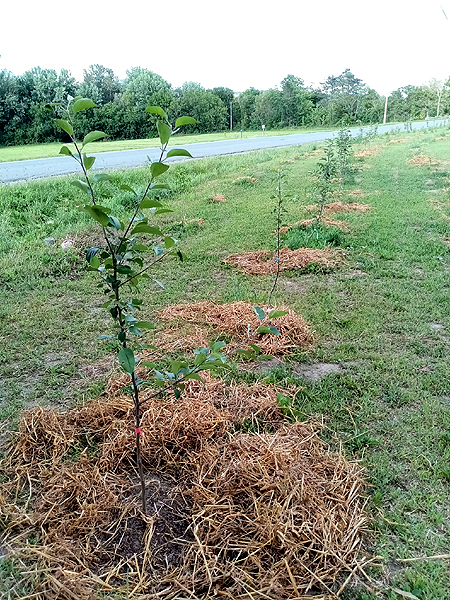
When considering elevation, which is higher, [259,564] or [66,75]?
[66,75]

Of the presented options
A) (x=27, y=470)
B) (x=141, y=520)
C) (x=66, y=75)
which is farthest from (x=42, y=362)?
(x=66, y=75)

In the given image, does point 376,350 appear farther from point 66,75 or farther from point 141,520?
point 66,75

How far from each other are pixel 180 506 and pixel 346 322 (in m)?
2.09

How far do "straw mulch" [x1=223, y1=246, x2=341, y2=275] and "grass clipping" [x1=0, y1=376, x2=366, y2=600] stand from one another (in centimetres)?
247

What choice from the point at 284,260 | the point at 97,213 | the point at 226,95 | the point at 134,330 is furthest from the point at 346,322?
the point at 226,95

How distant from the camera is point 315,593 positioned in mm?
1520

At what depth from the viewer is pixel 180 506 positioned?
1.87m

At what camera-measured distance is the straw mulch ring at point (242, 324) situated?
3150mm

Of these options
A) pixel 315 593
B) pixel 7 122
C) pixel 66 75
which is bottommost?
pixel 315 593

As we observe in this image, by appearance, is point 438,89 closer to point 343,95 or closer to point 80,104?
point 343,95

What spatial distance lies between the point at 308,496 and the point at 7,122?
24.6 metres

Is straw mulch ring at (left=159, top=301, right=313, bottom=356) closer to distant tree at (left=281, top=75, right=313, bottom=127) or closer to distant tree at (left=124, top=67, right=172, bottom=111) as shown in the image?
distant tree at (left=124, top=67, right=172, bottom=111)

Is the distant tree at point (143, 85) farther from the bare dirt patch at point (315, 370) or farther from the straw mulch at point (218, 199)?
the bare dirt patch at point (315, 370)

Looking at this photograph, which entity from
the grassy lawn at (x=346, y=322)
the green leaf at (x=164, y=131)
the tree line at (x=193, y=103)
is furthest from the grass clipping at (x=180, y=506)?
the tree line at (x=193, y=103)
